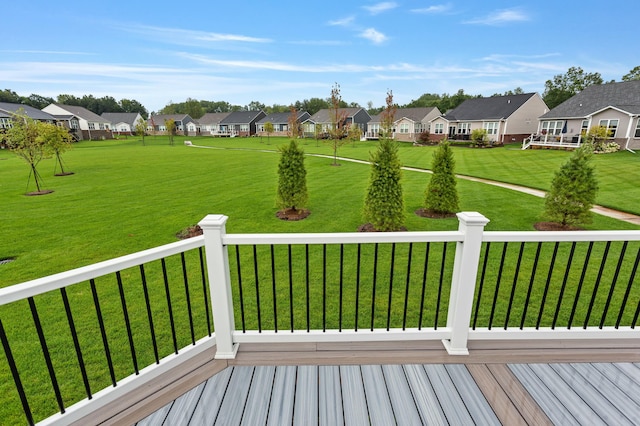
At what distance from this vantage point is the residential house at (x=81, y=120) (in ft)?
168

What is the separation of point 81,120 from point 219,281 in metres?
70.9

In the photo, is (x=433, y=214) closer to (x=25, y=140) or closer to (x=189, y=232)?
(x=189, y=232)

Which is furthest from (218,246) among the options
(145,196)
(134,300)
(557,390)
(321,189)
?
(145,196)

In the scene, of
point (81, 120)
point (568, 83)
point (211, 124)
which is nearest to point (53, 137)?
point (81, 120)

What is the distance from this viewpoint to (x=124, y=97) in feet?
292

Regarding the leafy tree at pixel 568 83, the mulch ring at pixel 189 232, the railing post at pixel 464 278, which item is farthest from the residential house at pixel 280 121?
the railing post at pixel 464 278

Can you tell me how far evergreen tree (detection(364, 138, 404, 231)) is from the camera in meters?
7.36

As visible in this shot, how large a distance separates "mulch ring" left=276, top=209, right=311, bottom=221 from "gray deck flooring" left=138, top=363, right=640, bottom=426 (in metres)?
6.86

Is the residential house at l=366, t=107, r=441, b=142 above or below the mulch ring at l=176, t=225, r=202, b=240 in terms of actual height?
above

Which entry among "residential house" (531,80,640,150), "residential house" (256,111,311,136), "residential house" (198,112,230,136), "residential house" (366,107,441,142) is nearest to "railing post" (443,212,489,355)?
"residential house" (531,80,640,150)

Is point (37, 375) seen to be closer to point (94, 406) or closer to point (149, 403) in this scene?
point (94, 406)

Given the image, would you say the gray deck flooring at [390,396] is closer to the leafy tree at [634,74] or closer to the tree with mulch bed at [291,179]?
the tree with mulch bed at [291,179]

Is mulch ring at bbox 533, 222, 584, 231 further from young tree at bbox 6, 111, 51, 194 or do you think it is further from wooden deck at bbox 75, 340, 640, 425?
young tree at bbox 6, 111, 51, 194

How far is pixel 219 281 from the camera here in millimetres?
2518
